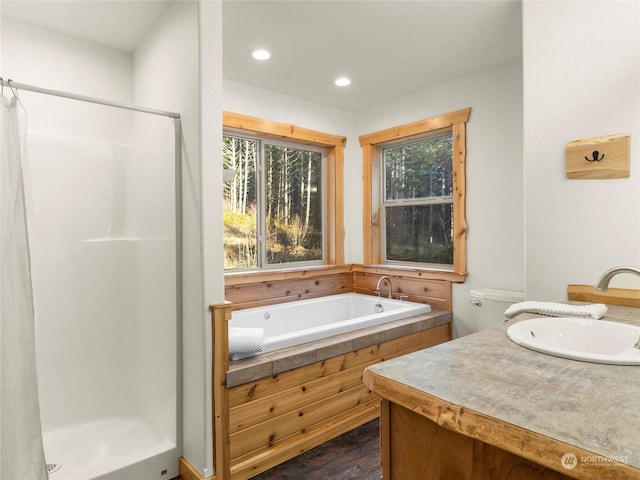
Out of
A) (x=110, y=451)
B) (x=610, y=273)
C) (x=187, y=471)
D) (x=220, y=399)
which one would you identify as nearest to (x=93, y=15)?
(x=220, y=399)

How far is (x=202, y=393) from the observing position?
1891 millimetres

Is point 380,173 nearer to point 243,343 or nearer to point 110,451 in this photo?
point 243,343

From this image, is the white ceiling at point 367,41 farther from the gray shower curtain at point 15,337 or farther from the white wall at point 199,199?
the gray shower curtain at point 15,337

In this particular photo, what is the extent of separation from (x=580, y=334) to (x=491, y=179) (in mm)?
1905

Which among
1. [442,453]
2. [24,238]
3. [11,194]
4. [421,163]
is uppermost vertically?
[421,163]

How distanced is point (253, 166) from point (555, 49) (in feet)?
7.87

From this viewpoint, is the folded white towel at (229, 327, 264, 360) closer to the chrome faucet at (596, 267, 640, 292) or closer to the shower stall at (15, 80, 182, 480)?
the shower stall at (15, 80, 182, 480)

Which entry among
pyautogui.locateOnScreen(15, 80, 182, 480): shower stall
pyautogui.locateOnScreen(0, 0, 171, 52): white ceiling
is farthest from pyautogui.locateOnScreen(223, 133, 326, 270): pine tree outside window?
pyautogui.locateOnScreen(0, 0, 171, 52): white ceiling

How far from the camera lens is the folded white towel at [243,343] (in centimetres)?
203

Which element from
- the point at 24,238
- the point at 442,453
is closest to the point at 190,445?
the point at 24,238

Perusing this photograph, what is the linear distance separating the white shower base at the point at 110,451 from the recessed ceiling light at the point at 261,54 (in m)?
2.53

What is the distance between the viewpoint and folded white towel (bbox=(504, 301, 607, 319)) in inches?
55.9

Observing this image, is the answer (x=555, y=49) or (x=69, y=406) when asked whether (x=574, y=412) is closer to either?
(x=555, y=49)

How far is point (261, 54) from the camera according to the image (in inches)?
106
